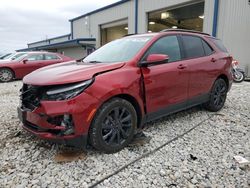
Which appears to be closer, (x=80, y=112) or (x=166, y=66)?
(x=80, y=112)

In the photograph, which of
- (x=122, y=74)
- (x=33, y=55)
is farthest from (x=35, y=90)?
(x=33, y=55)

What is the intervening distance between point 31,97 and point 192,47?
10.1 ft

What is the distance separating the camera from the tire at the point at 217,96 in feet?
16.8

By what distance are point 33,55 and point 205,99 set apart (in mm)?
9365

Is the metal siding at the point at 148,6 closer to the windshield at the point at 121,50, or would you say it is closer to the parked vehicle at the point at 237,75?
the parked vehicle at the point at 237,75

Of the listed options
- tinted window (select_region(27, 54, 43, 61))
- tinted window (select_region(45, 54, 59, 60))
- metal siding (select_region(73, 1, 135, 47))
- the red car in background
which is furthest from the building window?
the red car in background

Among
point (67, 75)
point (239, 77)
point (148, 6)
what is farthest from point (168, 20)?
point (67, 75)

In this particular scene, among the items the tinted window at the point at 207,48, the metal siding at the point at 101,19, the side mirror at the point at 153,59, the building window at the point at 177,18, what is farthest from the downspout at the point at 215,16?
the side mirror at the point at 153,59

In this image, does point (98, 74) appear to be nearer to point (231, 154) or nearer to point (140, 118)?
point (140, 118)

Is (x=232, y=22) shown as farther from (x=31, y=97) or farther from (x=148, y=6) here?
(x=31, y=97)

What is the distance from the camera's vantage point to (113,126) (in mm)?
3232

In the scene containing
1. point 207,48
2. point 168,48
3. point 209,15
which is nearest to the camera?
point 168,48

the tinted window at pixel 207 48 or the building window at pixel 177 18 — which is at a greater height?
the building window at pixel 177 18

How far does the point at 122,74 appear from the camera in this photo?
10.7ft
